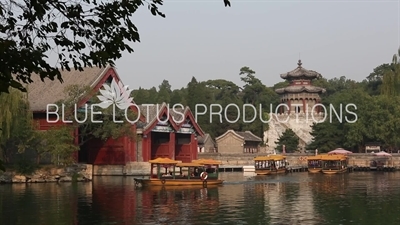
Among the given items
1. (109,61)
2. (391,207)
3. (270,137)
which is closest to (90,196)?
(391,207)

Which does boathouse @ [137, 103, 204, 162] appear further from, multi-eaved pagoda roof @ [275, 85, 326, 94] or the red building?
multi-eaved pagoda roof @ [275, 85, 326, 94]

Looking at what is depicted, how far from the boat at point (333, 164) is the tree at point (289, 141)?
1595 cm

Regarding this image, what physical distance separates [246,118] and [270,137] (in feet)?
14.3

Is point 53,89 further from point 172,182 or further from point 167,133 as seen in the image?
point 172,182

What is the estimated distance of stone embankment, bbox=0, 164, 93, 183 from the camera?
3903cm

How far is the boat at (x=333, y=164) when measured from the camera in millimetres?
52125

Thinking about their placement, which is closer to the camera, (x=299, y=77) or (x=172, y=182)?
(x=172, y=182)

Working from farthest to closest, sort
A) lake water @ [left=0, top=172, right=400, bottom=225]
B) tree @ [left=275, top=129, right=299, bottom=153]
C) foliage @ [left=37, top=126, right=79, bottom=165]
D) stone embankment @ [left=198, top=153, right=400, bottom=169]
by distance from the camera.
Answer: tree @ [left=275, top=129, right=299, bottom=153], stone embankment @ [left=198, top=153, right=400, bottom=169], foliage @ [left=37, top=126, right=79, bottom=165], lake water @ [left=0, top=172, right=400, bottom=225]

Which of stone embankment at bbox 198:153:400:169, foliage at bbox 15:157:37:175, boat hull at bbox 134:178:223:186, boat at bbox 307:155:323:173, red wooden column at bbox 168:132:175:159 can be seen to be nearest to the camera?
boat hull at bbox 134:178:223:186

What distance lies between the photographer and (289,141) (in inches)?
2768

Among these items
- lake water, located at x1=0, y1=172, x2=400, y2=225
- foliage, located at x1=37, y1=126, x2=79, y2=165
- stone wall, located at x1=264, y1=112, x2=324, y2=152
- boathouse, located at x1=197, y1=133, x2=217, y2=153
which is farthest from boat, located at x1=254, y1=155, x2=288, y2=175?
stone wall, located at x1=264, y1=112, x2=324, y2=152

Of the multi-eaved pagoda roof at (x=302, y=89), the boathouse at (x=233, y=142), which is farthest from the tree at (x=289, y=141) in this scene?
the multi-eaved pagoda roof at (x=302, y=89)

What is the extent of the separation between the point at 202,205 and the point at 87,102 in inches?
817

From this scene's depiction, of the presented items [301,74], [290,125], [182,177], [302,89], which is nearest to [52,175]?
[182,177]
